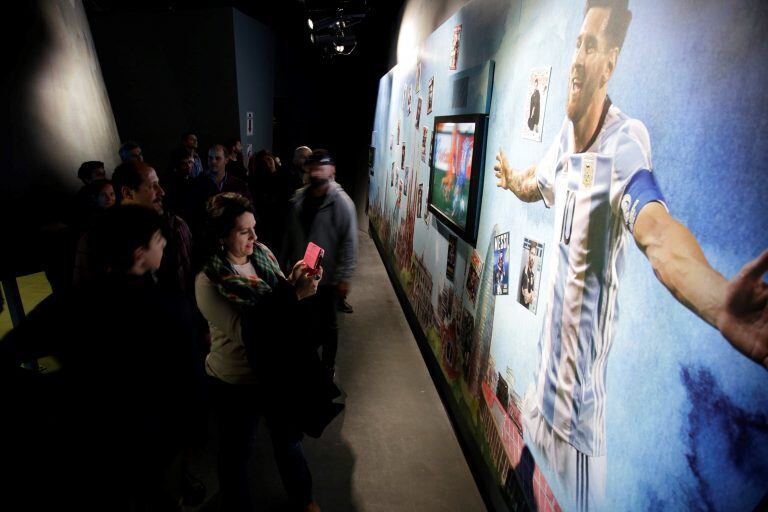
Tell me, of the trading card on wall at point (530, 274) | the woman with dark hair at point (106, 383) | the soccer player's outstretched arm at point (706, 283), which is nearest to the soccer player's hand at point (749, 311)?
the soccer player's outstretched arm at point (706, 283)

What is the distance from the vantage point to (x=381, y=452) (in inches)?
116

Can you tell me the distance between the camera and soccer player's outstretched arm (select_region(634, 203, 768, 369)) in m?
0.95

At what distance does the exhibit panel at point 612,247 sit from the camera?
1029mm

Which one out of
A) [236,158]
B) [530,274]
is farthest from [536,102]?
[236,158]

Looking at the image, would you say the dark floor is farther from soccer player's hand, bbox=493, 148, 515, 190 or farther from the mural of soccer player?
soccer player's hand, bbox=493, 148, 515, 190

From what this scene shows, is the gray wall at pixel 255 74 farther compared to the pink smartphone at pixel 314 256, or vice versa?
the gray wall at pixel 255 74

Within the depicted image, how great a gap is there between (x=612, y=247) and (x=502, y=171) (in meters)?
1.07

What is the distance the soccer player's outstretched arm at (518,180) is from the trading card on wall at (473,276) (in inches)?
20.2

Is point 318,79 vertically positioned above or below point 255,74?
above

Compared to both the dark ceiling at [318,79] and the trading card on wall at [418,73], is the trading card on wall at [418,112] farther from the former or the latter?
the dark ceiling at [318,79]

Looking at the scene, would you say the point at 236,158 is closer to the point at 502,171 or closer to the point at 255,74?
the point at 255,74

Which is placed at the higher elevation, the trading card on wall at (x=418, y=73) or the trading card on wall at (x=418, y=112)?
the trading card on wall at (x=418, y=73)

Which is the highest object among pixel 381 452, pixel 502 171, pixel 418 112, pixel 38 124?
pixel 418 112

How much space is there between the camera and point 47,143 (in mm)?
3994
